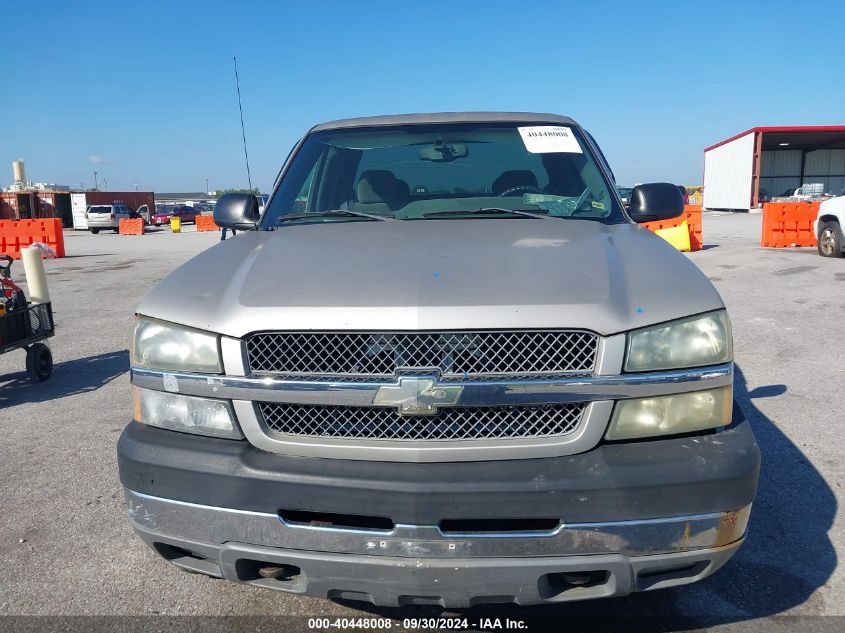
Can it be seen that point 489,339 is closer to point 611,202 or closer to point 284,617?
point 284,617

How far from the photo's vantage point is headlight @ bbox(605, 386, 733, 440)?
2.06m

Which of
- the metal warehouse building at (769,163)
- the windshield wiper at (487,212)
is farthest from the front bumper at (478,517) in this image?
the metal warehouse building at (769,163)

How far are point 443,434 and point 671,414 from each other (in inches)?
27.0

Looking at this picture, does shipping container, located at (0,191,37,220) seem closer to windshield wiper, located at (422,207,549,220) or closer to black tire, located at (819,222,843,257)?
black tire, located at (819,222,843,257)

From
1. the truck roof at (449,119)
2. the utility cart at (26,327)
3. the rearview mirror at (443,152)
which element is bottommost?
the utility cart at (26,327)

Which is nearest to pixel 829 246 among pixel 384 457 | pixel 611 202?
pixel 611 202

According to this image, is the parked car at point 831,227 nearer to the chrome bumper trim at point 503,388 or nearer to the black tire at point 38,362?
the chrome bumper trim at point 503,388

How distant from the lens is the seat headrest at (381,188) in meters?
3.56

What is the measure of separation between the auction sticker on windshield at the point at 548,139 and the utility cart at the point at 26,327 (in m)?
4.53

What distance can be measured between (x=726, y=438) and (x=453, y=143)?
2254mm

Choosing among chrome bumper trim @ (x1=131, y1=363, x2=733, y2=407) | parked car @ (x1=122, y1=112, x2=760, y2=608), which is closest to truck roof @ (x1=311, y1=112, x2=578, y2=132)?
parked car @ (x1=122, y1=112, x2=760, y2=608)

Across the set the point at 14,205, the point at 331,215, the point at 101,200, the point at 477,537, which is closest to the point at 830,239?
the point at 331,215

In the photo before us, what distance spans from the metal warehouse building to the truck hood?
42.0m

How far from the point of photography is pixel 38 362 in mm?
5961
